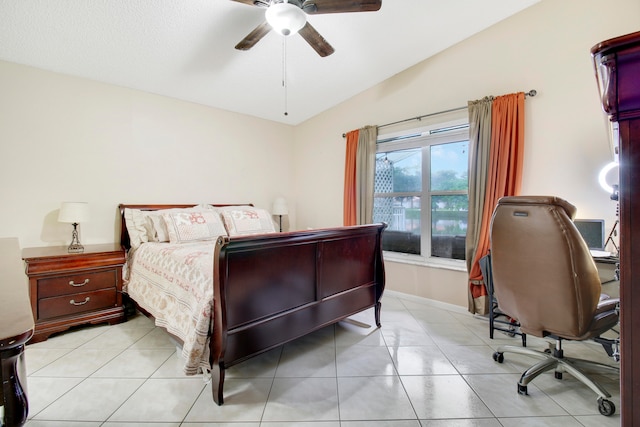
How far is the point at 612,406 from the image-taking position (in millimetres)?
1486

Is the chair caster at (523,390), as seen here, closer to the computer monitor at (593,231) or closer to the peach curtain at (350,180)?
the computer monitor at (593,231)

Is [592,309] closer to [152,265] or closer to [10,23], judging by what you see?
[152,265]

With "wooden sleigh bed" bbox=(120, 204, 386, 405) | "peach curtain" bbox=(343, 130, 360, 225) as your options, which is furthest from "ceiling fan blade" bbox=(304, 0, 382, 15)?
"peach curtain" bbox=(343, 130, 360, 225)

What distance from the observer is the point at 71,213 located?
2.61m

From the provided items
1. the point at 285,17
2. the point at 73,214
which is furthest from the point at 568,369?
the point at 73,214

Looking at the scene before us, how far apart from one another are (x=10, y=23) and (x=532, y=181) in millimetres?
4562

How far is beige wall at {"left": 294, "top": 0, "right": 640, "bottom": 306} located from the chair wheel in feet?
4.55

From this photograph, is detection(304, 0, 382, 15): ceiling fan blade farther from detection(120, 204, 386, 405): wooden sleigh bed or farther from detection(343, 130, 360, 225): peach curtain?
detection(343, 130, 360, 225): peach curtain

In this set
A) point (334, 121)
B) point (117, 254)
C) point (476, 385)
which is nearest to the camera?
point (476, 385)

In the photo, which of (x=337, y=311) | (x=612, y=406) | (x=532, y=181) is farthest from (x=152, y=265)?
(x=532, y=181)

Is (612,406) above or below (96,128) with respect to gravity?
below

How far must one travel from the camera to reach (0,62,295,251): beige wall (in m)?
2.62

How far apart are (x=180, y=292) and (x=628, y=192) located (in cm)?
219

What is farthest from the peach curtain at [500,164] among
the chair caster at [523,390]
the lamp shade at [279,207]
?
the lamp shade at [279,207]
